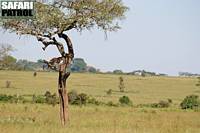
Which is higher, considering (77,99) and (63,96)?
(63,96)

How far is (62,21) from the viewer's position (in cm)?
2298

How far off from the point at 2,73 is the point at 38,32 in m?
120

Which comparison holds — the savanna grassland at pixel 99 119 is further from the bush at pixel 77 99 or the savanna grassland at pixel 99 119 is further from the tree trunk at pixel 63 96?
the bush at pixel 77 99

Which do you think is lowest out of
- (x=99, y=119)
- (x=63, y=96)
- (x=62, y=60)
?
(x=99, y=119)

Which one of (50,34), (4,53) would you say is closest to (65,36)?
(50,34)

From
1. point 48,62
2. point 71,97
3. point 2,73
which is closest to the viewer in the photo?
point 48,62

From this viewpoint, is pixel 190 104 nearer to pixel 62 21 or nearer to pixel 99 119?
pixel 99 119

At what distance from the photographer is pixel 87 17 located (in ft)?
77.1

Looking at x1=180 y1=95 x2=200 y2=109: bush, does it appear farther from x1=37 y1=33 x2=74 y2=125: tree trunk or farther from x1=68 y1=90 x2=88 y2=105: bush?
x1=37 y1=33 x2=74 y2=125: tree trunk

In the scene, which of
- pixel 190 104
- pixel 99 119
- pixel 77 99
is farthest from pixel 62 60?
pixel 190 104

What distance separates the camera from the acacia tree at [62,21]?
75.6 feet

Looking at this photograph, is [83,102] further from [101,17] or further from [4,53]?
[101,17]

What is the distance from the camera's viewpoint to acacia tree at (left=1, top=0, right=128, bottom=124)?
75.6ft

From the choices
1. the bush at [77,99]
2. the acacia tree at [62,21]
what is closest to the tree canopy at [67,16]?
the acacia tree at [62,21]
